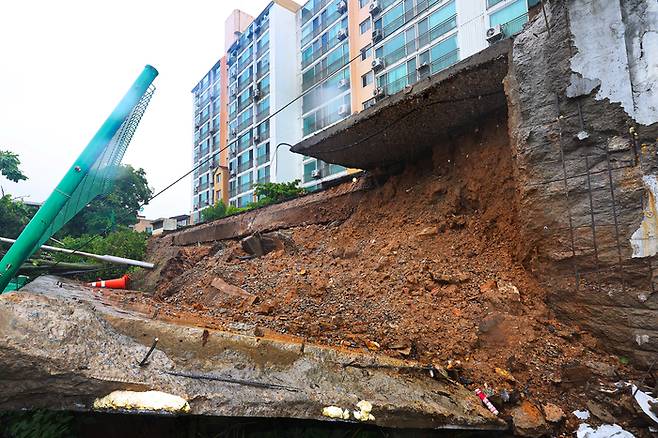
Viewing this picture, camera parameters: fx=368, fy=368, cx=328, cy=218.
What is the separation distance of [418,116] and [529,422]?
3.35 meters

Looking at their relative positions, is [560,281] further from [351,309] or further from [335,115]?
[335,115]

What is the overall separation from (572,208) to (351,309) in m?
2.19

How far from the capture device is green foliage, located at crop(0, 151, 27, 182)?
15.1 meters

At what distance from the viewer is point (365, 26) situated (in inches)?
874

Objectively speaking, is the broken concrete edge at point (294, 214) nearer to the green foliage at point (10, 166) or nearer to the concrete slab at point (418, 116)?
the concrete slab at point (418, 116)

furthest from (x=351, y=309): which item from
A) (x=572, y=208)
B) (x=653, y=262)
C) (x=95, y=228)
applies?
(x=95, y=228)

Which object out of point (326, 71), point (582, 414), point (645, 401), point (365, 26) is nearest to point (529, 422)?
point (582, 414)

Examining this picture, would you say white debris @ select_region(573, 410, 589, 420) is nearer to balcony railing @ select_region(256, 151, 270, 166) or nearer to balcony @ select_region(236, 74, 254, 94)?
balcony railing @ select_region(256, 151, 270, 166)

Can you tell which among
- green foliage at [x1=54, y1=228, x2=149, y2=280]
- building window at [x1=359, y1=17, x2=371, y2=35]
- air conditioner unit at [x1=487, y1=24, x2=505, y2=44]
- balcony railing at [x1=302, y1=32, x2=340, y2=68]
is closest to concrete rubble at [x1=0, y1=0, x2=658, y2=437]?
green foliage at [x1=54, y1=228, x2=149, y2=280]

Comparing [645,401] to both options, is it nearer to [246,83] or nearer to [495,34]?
[495,34]

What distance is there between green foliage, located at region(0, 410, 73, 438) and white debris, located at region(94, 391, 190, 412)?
0.43 m

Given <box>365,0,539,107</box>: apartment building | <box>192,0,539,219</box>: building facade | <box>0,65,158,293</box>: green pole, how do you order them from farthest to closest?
<box>192,0,539,219</box>: building facade < <box>365,0,539,107</box>: apartment building < <box>0,65,158,293</box>: green pole

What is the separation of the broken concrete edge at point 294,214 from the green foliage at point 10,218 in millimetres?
7919

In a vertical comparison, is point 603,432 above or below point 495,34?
below
